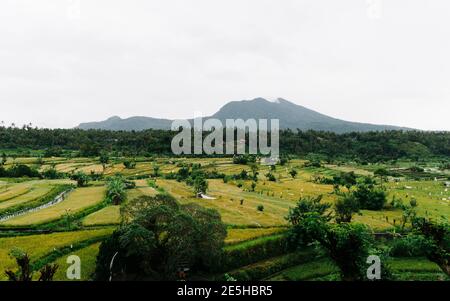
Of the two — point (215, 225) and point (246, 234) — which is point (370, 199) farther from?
point (215, 225)

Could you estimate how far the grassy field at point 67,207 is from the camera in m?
36.0

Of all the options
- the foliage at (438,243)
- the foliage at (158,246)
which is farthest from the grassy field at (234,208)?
the foliage at (438,243)

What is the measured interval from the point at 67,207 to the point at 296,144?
9978cm

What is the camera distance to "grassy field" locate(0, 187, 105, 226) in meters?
36.0

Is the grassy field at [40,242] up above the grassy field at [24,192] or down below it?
below

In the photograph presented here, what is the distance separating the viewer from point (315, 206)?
124ft

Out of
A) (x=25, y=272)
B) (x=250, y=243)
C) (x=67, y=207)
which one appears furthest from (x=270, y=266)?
(x=67, y=207)

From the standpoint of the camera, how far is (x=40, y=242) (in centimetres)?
3038

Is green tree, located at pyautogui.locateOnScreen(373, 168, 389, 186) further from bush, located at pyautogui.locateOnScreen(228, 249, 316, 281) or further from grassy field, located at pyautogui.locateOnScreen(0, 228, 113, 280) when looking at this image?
grassy field, located at pyautogui.locateOnScreen(0, 228, 113, 280)

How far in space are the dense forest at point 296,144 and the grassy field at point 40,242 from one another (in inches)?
2823

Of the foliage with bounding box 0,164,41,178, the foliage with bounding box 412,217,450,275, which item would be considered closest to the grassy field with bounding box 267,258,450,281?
the foliage with bounding box 412,217,450,275

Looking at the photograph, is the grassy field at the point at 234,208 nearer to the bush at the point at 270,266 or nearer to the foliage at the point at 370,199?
the bush at the point at 270,266

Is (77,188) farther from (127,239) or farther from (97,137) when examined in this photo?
(97,137)
